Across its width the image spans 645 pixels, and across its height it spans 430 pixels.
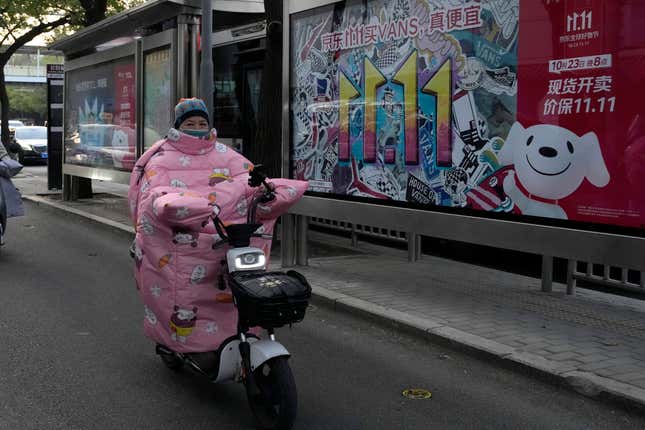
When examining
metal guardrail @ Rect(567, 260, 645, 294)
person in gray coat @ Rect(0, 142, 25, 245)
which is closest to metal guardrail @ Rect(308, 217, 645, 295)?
metal guardrail @ Rect(567, 260, 645, 294)

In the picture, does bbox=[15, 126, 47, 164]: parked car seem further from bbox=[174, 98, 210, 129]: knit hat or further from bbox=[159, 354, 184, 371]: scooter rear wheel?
bbox=[174, 98, 210, 129]: knit hat

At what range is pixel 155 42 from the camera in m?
→ 12.4

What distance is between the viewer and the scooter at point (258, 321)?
3.77 metres

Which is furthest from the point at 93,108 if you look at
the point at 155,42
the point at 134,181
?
the point at 134,181

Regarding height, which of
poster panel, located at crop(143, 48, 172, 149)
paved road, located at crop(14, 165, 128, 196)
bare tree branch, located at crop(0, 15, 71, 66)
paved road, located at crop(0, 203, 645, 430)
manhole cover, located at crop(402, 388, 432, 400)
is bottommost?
manhole cover, located at crop(402, 388, 432, 400)

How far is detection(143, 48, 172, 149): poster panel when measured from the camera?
40.0 feet

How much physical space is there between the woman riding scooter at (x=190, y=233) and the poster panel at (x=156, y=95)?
754 centimetres

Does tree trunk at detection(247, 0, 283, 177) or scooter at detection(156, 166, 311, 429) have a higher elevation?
tree trunk at detection(247, 0, 283, 177)

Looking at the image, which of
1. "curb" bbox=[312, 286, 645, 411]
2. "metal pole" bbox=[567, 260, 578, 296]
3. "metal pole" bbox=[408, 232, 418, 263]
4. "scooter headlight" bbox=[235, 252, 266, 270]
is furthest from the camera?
"metal pole" bbox=[408, 232, 418, 263]

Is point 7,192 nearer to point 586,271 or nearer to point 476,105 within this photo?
point 476,105

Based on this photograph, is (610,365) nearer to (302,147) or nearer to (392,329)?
(392,329)

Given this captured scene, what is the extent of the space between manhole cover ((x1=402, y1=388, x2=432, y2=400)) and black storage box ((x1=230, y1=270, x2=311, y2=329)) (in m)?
1.34

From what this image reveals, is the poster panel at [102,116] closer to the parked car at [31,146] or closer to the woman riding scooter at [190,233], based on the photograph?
the woman riding scooter at [190,233]

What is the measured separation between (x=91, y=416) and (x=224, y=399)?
762mm
